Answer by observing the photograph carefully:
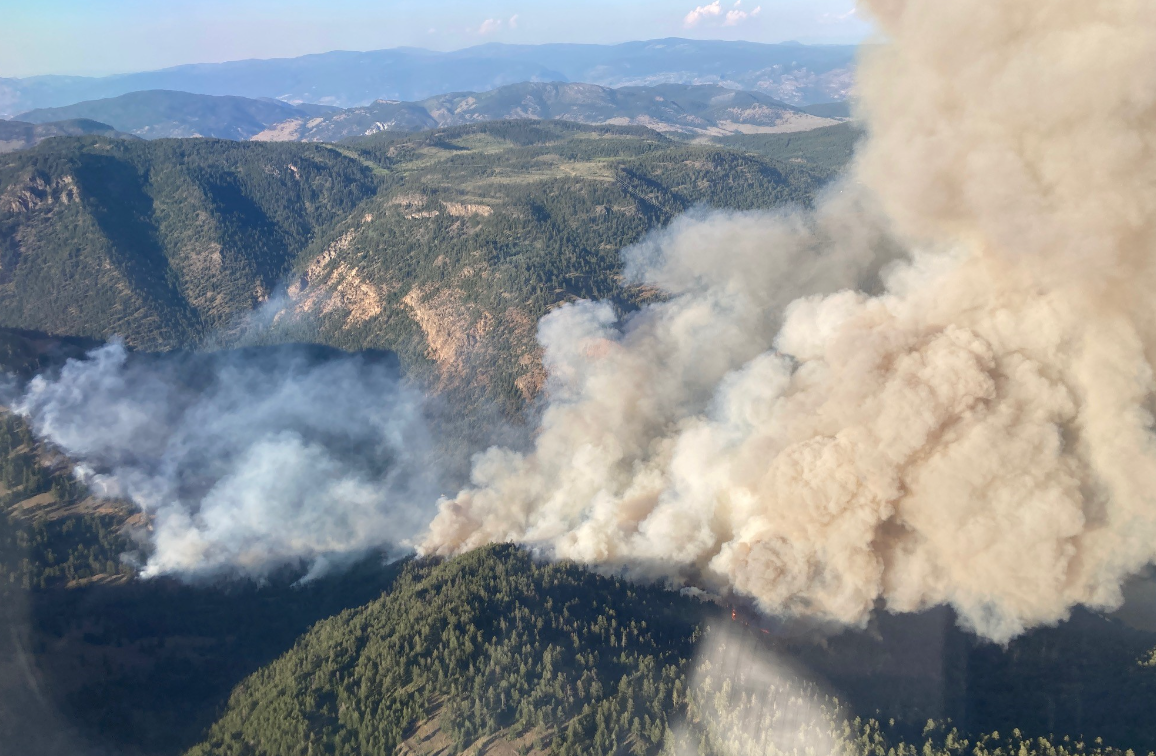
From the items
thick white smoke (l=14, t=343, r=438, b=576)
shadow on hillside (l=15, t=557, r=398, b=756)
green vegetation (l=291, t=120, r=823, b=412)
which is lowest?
shadow on hillside (l=15, t=557, r=398, b=756)

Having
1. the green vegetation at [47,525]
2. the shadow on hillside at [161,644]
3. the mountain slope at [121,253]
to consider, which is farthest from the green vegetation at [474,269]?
the green vegetation at [47,525]

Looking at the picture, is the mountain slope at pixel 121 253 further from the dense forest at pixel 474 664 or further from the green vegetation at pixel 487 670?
the green vegetation at pixel 487 670

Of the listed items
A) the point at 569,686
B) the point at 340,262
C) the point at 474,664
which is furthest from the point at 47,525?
the point at 340,262

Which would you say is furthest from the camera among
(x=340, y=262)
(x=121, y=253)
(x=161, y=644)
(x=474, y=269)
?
(x=340, y=262)

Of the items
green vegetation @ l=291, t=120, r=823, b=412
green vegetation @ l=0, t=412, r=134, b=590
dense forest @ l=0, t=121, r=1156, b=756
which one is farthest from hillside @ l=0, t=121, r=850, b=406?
green vegetation @ l=0, t=412, r=134, b=590

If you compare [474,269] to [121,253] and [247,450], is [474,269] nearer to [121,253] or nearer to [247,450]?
[247,450]

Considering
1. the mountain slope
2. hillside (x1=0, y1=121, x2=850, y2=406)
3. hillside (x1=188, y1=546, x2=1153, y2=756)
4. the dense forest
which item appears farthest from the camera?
the mountain slope

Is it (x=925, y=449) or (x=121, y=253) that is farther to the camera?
(x=121, y=253)

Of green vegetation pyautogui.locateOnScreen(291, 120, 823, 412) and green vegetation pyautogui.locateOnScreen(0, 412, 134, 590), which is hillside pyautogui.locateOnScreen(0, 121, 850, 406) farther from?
green vegetation pyautogui.locateOnScreen(0, 412, 134, 590)
